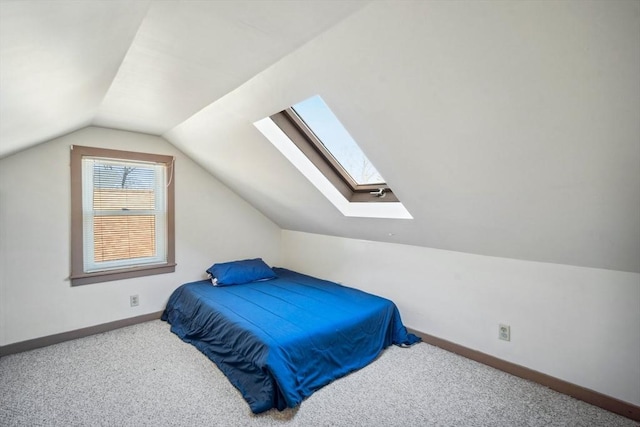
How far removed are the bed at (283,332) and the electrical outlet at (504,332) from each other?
0.72 m

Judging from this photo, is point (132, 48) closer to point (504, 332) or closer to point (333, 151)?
point (333, 151)

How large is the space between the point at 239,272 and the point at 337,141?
1.96m

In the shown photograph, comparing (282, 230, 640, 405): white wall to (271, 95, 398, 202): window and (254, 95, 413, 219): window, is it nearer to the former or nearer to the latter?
(254, 95, 413, 219): window

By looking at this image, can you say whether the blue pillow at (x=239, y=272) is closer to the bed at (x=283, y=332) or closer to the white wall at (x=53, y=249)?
the bed at (x=283, y=332)

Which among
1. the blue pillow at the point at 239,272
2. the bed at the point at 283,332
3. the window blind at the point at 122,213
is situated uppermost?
the window blind at the point at 122,213

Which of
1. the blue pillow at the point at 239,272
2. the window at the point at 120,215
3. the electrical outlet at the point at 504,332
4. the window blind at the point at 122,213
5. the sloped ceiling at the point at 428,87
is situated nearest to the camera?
the sloped ceiling at the point at 428,87

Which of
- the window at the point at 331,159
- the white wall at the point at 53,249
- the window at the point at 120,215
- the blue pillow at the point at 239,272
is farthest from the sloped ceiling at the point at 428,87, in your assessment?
the blue pillow at the point at 239,272

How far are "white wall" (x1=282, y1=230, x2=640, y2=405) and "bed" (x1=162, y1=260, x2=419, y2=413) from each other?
12.6 inches

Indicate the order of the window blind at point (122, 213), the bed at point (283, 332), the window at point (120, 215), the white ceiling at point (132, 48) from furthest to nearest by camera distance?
1. the window blind at point (122, 213)
2. the window at point (120, 215)
3. the bed at point (283, 332)
4. the white ceiling at point (132, 48)

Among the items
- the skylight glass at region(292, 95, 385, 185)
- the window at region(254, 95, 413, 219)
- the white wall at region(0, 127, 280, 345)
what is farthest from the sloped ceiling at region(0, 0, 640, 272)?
the white wall at region(0, 127, 280, 345)

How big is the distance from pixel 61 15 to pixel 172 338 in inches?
109

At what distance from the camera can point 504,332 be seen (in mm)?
2414

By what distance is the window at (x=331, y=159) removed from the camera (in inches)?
98.1

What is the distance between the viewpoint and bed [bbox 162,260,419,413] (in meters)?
2.06
